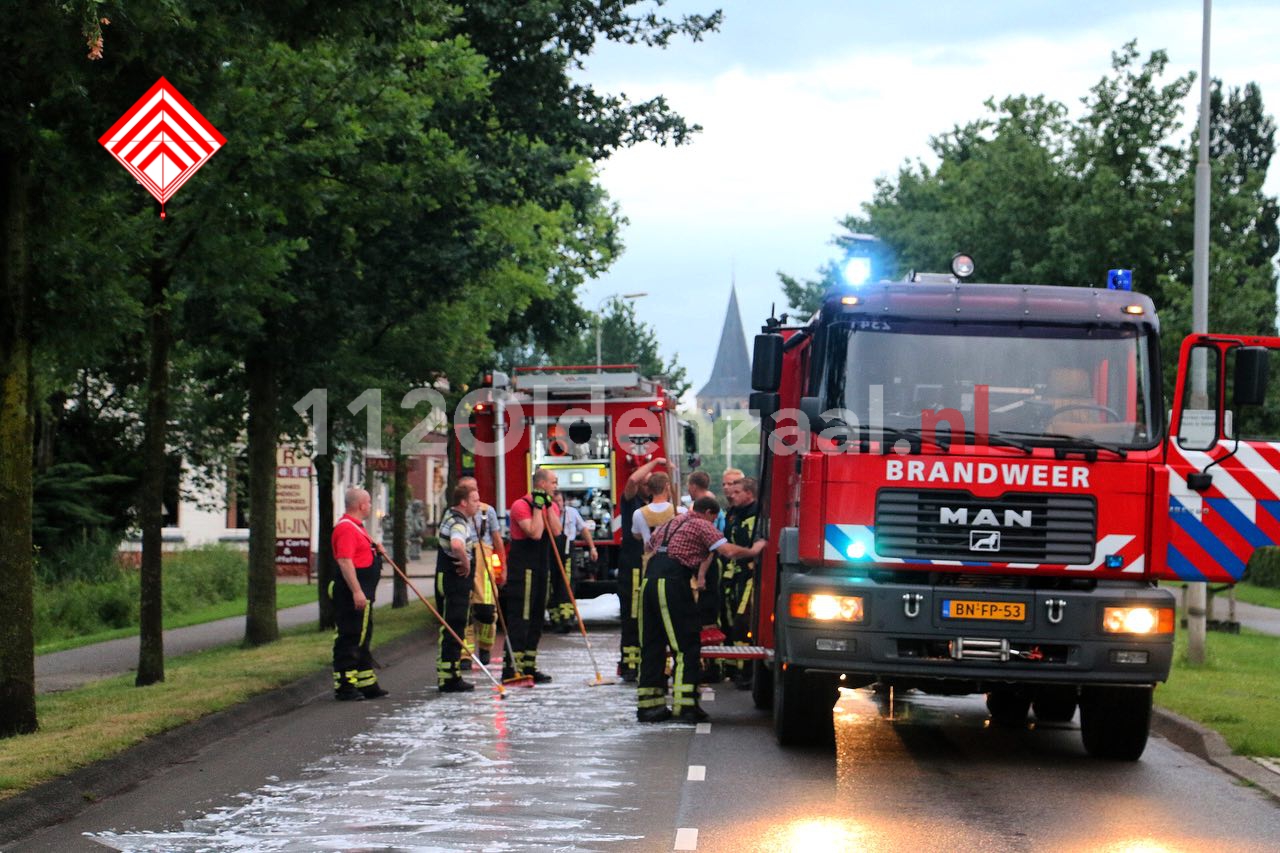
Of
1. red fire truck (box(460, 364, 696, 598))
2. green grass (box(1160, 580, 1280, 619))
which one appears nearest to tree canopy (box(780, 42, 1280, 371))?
green grass (box(1160, 580, 1280, 619))

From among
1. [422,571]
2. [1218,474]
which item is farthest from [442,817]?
[422,571]

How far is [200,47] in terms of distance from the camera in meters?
12.7

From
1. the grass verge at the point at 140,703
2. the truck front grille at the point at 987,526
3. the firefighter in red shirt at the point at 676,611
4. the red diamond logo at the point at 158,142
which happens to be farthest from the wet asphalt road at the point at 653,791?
the red diamond logo at the point at 158,142

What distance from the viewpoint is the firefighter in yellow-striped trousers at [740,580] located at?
16.3 metres

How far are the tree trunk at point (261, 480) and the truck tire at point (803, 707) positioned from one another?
34.9ft

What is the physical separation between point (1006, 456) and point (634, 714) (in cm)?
465

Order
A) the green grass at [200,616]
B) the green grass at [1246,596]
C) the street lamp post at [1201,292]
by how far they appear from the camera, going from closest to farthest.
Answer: the street lamp post at [1201,292]
the green grass at [200,616]
the green grass at [1246,596]

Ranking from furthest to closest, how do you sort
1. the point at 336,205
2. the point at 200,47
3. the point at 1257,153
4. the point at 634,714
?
the point at 1257,153 < the point at 336,205 < the point at 634,714 < the point at 200,47

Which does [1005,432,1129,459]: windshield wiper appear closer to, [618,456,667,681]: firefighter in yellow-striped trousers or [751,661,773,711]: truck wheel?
[751,661,773,711]: truck wheel

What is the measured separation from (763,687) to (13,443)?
614 centimetres

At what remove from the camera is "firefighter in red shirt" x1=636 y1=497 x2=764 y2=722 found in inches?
567

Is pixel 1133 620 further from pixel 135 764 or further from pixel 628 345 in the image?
pixel 628 345

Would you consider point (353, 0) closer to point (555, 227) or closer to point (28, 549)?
point (28, 549)

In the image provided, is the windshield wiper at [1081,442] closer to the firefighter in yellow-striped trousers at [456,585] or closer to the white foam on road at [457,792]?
the white foam on road at [457,792]
